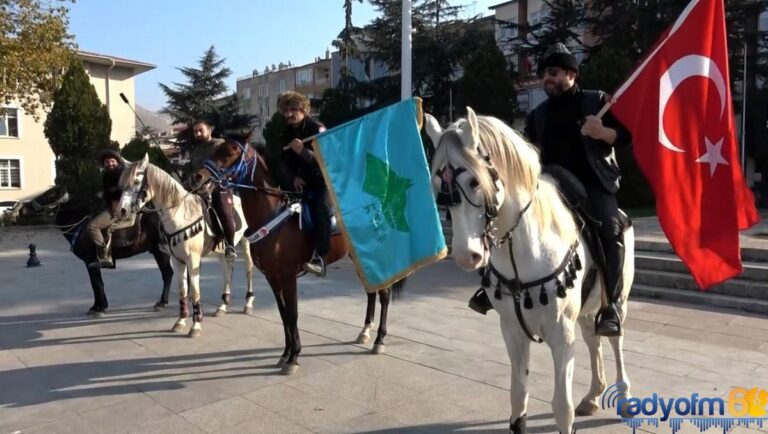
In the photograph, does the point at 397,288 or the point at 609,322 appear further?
the point at 397,288

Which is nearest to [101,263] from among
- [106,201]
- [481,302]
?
[106,201]

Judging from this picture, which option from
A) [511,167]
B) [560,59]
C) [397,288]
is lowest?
[397,288]

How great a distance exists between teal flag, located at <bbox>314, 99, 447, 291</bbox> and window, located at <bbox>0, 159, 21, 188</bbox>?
39.1 m

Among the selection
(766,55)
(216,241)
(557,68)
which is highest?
(766,55)

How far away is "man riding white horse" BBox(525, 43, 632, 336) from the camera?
11.7 feet

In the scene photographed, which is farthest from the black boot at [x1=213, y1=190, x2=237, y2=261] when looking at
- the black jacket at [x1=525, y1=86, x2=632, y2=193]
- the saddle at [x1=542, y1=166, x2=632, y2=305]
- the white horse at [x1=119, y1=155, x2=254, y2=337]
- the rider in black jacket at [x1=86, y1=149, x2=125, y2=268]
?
the saddle at [x1=542, y1=166, x2=632, y2=305]

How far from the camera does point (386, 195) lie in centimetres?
402

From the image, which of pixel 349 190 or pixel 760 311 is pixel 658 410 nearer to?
pixel 349 190

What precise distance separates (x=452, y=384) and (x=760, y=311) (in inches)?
198

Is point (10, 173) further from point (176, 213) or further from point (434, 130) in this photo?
point (434, 130)

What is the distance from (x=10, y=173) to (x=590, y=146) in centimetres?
4125

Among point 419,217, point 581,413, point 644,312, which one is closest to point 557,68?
point 419,217

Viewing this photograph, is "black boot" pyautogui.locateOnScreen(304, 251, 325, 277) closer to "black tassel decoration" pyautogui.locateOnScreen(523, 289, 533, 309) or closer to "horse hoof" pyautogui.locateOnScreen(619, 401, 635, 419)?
"black tassel decoration" pyautogui.locateOnScreen(523, 289, 533, 309)

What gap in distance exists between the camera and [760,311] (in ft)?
23.5
